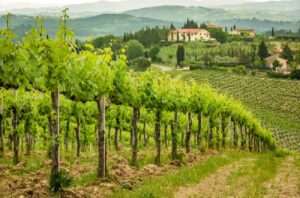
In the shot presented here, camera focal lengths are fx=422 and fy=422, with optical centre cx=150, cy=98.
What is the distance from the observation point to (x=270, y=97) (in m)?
123

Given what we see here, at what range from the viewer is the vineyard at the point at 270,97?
Answer: 93.0 meters

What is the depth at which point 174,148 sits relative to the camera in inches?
872

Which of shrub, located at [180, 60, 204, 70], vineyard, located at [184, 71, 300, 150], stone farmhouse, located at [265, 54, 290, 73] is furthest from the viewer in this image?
stone farmhouse, located at [265, 54, 290, 73]

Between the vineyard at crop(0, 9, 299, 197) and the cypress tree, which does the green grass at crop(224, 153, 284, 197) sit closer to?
the vineyard at crop(0, 9, 299, 197)

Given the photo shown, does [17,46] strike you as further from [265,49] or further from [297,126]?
[265,49]

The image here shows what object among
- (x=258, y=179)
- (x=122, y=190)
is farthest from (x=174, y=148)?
(x=122, y=190)

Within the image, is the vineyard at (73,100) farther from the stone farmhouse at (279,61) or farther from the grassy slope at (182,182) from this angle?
the stone farmhouse at (279,61)

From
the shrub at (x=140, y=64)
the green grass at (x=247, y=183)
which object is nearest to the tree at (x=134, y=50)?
the shrub at (x=140, y=64)

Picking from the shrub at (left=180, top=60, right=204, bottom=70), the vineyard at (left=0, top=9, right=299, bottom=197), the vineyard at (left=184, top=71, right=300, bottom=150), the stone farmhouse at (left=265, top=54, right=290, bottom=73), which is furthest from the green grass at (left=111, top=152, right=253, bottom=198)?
the stone farmhouse at (left=265, top=54, right=290, bottom=73)

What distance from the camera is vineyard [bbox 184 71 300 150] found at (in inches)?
3661

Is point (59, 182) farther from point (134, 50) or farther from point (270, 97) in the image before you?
point (134, 50)

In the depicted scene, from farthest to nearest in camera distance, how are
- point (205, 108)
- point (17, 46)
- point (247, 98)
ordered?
point (247, 98) → point (205, 108) → point (17, 46)

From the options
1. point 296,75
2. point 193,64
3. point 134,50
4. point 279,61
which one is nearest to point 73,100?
point 296,75

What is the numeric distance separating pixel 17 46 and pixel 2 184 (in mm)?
5260
